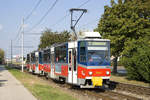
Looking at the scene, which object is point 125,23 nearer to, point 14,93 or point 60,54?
point 60,54

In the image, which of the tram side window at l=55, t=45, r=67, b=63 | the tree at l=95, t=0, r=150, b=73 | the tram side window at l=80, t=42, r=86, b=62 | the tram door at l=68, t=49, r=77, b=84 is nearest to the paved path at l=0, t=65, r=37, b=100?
the tram door at l=68, t=49, r=77, b=84

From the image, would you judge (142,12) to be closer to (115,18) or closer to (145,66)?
(115,18)

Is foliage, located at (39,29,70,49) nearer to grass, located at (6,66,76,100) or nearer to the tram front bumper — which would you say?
grass, located at (6,66,76,100)

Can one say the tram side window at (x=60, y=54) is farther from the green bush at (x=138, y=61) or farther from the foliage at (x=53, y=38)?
the foliage at (x=53, y=38)

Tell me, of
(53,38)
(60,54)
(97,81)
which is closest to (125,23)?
(60,54)

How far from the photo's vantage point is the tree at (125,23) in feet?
75.9

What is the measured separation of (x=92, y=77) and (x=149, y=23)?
12.2m

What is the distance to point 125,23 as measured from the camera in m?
23.2

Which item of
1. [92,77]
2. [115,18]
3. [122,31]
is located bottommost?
[92,77]

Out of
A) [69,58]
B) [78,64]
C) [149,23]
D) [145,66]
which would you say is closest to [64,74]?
[69,58]

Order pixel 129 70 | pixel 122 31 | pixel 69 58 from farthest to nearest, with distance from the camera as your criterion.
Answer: pixel 122 31
pixel 129 70
pixel 69 58

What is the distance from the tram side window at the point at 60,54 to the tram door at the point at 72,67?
79cm

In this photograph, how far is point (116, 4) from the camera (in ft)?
84.2

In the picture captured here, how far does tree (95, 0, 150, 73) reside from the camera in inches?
910
